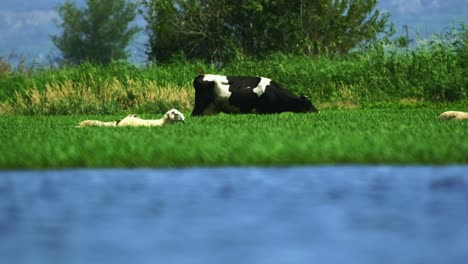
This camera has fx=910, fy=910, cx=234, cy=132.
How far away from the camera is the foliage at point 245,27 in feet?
135

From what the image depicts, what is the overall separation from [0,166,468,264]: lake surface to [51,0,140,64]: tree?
234ft

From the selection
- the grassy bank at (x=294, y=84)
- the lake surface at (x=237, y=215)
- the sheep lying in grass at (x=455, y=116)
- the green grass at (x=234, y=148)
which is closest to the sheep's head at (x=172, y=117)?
the green grass at (x=234, y=148)

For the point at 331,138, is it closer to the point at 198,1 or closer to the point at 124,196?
the point at 124,196

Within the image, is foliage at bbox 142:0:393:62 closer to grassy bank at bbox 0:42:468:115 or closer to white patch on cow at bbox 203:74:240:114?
grassy bank at bbox 0:42:468:115

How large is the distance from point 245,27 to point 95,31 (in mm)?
41924

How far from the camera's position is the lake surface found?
5.77m

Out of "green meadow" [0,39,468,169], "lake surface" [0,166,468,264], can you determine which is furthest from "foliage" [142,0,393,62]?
"lake surface" [0,166,468,264]

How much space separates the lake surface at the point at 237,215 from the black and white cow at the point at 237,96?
11.8 metres

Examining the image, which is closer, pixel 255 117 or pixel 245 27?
pixel 255 117

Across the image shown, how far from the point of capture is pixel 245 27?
1650 inches

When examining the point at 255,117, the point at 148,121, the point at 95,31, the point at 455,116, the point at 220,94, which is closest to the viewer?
the point at 148,121

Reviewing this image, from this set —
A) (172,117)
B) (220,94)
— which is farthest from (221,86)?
(172,117)

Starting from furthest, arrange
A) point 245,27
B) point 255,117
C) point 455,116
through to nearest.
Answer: point 245,27, point 255,117, point 455,116

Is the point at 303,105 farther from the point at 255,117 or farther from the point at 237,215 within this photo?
the point at 237,215
